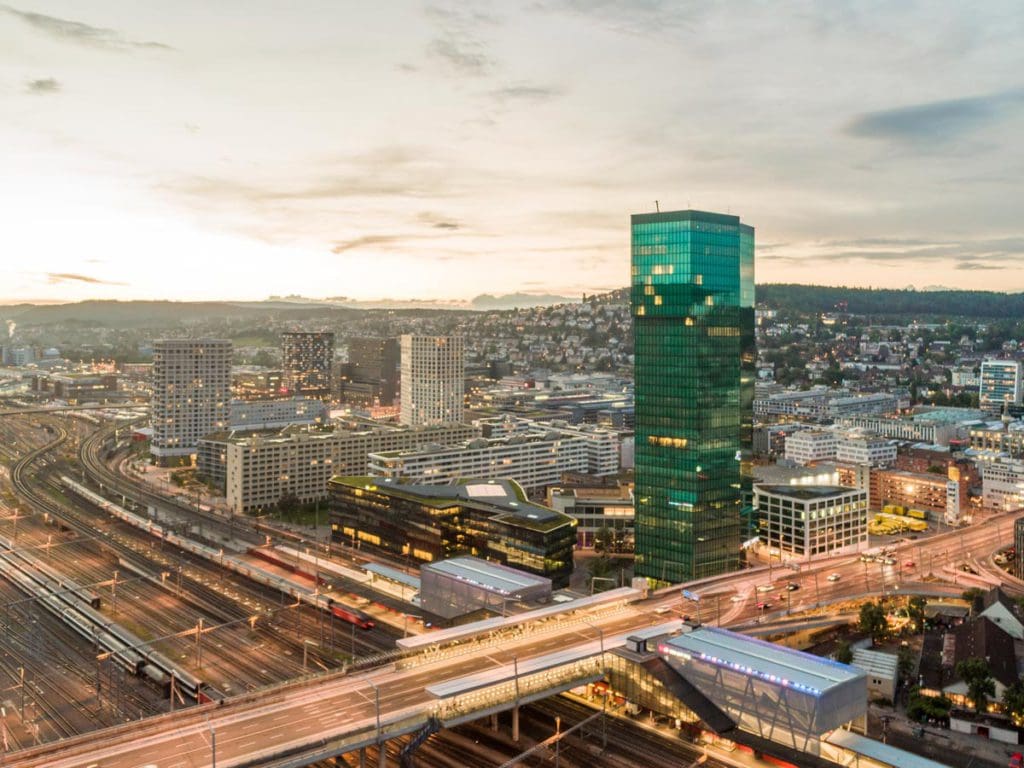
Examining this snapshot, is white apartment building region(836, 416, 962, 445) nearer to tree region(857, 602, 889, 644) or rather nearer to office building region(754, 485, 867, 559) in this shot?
office building region(754, 485, 867, 559)

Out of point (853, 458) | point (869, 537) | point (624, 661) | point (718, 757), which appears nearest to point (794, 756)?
point (718, 757)

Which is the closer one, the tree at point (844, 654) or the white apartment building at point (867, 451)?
the tree at point (844, 654)

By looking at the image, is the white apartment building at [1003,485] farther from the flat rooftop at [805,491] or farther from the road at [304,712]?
the road at [304,712]

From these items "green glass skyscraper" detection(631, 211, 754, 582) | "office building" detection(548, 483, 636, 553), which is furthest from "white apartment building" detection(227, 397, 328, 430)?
"green glass skyscraper" detection(631, 211, 754, 582)

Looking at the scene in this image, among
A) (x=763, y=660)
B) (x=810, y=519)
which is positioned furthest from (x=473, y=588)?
(x=810, y=519)

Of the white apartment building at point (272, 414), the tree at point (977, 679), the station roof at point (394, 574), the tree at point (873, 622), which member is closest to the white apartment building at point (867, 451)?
the tree at point (873, 622)

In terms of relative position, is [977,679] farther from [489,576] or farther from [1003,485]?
[1003,485]
